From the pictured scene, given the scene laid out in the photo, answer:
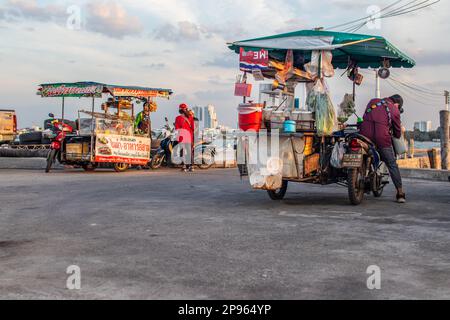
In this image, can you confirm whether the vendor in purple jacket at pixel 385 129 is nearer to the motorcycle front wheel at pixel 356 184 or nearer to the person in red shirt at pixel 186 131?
the motorcycle front wheel at pixel 356 184

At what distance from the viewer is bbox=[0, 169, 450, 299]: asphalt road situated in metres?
4.62

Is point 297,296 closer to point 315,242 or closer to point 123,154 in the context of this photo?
point 315,242

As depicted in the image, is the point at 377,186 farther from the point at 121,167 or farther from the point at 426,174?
the point at 121,167

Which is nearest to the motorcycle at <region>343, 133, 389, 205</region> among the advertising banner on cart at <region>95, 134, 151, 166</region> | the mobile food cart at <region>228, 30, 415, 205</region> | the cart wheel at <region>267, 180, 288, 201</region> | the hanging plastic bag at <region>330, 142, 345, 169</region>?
the mobile food cart at <region>228, 30, 415, 205</region>

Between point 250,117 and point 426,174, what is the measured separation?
A: 30.2 feet

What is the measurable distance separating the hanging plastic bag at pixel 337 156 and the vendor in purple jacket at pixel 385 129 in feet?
2.67

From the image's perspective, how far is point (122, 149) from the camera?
18.8 m

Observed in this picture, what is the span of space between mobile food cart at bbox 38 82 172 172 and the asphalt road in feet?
22.2

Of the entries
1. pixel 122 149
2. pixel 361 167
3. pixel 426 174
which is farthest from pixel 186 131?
pixel 361 167

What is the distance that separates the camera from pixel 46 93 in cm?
1970

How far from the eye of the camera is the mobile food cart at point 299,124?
9891mm

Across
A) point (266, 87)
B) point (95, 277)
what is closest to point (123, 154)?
point (266, 87)
